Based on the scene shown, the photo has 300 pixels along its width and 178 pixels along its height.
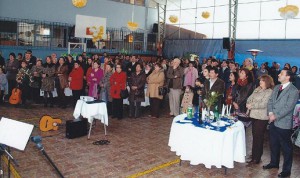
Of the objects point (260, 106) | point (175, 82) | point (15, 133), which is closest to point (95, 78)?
point (175, 82)

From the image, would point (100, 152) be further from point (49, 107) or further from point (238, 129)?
point (49, 107)

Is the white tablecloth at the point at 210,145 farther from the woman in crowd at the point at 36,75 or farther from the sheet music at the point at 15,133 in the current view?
the woman in crowd at the point at 36,75

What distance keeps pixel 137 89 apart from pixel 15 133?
5376 mm

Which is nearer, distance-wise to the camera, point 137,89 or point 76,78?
point 137,89

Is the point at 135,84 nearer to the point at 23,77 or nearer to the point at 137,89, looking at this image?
the point at 137,89

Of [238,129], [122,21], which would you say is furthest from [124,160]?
[122,21]

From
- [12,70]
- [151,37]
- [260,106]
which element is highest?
[151,37]

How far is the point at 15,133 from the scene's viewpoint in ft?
10.3

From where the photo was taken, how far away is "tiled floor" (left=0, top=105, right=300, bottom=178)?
4.67m

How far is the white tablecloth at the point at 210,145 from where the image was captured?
170 inches

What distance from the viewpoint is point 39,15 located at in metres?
17.6

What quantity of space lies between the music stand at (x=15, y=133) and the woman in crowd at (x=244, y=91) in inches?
146

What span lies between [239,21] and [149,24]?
775 centimetres

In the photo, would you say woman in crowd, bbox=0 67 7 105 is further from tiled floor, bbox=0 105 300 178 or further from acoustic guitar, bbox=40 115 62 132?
acoustic guitar, bbox=40 115 62 132
